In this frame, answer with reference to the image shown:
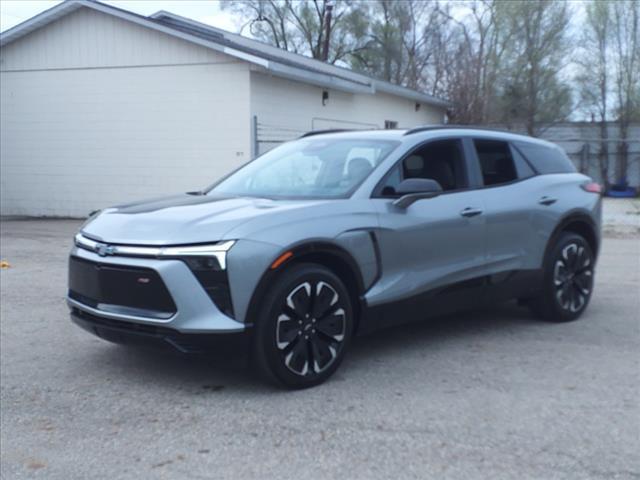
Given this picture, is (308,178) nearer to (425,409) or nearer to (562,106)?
(425,409)

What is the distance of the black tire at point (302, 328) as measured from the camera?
461cm

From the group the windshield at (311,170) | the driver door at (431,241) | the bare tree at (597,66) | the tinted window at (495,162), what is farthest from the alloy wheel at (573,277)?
the bare tree at (597,66)

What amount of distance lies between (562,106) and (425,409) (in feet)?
89.5

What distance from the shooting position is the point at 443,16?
36.5 meters

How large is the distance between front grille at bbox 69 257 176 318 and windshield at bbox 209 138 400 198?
134 cm

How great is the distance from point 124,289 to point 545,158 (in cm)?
420

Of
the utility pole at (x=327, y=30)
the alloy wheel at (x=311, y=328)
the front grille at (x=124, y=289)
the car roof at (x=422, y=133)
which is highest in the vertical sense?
the utility pole at (x=327, y=30)

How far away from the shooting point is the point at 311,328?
4832mm

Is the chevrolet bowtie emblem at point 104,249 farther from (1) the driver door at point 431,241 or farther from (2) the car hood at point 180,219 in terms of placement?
(1) the driver door at point 431,241

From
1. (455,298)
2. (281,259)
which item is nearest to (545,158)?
(455,298)

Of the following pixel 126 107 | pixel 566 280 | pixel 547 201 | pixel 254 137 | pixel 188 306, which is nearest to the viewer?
pixel 188 306

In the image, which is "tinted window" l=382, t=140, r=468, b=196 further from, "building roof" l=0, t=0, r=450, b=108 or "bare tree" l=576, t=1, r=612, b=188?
"bare tree" l=576, t=1, r=612, b=188

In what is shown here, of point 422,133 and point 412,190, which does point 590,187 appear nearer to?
point 422,133

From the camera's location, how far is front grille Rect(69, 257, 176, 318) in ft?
14.8
